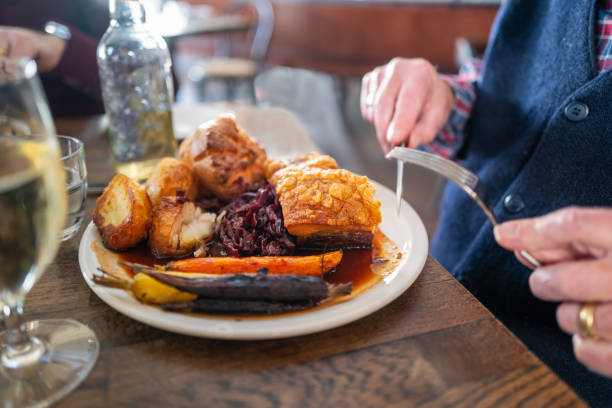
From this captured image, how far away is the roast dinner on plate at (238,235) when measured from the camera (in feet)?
2.95

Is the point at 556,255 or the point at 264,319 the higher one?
the point at 556,255

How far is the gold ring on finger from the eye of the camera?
0.78 m

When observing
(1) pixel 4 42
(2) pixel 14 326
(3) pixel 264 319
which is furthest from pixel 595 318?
(1) pixel 4 42

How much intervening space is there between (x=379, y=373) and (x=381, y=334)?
0.11 metres

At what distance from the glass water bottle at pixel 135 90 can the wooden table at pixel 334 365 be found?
2.71 ft

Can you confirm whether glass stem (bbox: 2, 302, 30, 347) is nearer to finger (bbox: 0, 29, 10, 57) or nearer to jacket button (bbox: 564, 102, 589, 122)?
finger (bbox: 0, 29, 10, 57)

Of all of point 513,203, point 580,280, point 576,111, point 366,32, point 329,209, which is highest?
point 576,111

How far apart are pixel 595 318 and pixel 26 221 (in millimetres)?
980

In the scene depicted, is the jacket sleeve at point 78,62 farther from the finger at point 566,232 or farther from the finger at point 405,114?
the finger at point 566,232

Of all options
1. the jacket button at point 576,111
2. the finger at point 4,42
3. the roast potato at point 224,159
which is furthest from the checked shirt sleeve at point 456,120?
the finger at point 4,42

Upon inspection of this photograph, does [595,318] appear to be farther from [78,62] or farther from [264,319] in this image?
Result: [78,62]

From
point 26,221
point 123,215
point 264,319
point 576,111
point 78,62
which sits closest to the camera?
point 26,221

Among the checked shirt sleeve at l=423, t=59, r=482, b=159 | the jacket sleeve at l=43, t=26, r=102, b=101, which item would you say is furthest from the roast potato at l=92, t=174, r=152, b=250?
the jacket sleeve at l=43, t=26, r=102, b=101

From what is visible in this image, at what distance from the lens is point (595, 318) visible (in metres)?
0.78
